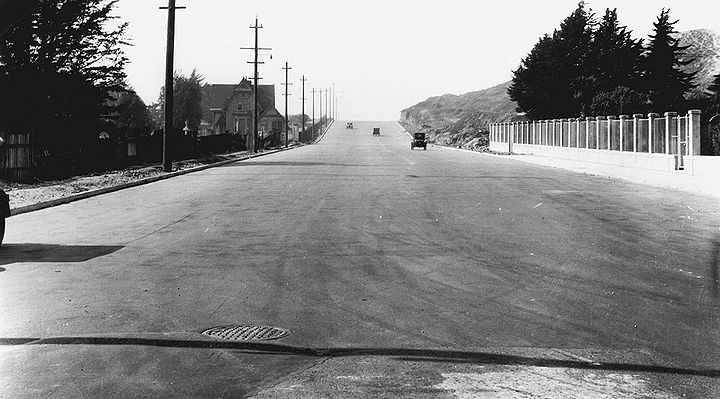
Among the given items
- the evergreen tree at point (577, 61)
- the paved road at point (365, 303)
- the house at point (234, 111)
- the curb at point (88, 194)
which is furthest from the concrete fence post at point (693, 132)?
the house at point (234, 111)

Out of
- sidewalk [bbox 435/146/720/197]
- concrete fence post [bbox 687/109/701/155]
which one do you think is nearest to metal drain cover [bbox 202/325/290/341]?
sidewalk [bbox 435/146/720/197]

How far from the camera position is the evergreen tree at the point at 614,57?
85.8 metres

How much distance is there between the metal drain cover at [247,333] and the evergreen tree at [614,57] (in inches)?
3118

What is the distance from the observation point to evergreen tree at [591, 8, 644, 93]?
85.8 metres

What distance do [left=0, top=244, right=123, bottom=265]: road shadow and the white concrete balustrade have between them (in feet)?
58.9

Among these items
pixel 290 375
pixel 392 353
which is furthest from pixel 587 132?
pixel 290 375

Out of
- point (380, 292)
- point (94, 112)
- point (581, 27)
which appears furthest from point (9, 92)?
point (581, 27)

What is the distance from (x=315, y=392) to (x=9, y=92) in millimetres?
34673

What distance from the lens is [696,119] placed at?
2714cm

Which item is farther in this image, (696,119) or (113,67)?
(113,67)

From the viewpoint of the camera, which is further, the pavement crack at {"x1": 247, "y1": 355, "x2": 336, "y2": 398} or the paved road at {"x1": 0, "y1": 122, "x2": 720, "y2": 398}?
the paved road at {"x1": 0, "y1": 122, "x2": 720, "y2": 398}

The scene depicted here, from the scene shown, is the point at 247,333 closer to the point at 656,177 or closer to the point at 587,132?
the point at 656,177

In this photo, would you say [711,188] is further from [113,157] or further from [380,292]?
[113,157]

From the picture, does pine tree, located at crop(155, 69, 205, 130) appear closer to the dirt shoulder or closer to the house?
the house
